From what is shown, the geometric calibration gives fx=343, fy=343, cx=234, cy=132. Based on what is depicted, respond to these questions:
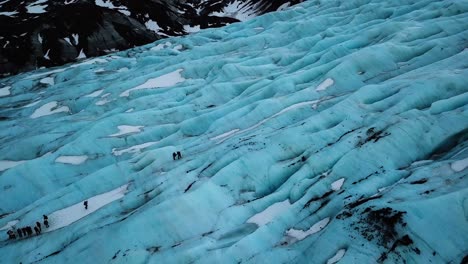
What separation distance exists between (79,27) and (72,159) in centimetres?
4328

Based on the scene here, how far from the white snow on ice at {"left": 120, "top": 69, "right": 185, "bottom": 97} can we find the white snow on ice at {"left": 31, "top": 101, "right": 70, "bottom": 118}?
480cm

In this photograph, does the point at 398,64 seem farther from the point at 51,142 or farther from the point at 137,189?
the point at 51,142

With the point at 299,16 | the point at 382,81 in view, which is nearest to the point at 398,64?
the point at 382,81

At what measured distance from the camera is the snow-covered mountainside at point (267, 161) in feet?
30.9

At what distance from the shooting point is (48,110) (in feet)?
88.5

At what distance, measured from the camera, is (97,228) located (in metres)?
12.3

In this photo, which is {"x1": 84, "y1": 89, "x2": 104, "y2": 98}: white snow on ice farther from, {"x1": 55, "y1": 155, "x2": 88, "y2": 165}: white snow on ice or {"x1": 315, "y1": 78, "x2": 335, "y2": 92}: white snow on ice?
{"x1": 315, "y1": 78, "x2": 335, "y2": 92}: white snow on ice

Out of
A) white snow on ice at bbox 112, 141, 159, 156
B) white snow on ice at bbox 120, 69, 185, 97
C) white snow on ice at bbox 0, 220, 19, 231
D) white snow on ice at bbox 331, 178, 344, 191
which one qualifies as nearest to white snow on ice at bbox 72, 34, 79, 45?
white snow on ice at bbox 120, 69, 185, 97

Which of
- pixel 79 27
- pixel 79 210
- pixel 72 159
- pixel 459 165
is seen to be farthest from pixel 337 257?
pixel 79 27

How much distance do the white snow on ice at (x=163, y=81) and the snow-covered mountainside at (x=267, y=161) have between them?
249 millimetres

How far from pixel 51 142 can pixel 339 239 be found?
1811cm

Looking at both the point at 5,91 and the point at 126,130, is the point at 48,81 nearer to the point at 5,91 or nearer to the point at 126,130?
the point at 5,91

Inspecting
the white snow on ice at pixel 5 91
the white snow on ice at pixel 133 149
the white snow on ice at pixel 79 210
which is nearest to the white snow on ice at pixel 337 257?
the white snow on ice at pixel 79 210

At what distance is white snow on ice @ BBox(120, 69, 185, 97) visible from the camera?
1079 inches
